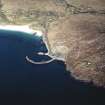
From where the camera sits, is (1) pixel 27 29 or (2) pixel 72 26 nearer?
(2) pixel 72 26

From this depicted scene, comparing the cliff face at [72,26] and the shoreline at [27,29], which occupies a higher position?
the cliff face at [72,26]

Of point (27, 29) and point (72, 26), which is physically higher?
Answer: point (72, 26)

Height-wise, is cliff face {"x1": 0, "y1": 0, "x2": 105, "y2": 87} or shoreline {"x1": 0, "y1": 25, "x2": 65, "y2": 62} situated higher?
cliff face {"x1": 0, "y1": 0, "x2": 105, "y2": 87}

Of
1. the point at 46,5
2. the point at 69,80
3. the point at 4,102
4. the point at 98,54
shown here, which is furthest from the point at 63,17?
the point at 4,102

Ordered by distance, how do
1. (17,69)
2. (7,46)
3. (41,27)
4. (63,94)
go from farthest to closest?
(41,27) < (7,46) < (17,69) < (63,94)

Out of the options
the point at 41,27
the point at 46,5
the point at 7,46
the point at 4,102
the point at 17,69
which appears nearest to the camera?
the point at 4,102

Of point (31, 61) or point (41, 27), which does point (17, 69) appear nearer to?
point (31, 61)

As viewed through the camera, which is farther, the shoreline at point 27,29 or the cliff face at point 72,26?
the shoreline at point 27,29

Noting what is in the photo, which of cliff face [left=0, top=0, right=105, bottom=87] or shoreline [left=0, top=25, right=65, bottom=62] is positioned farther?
shoreline [left=0, top=25, right=65, bottom=62]
